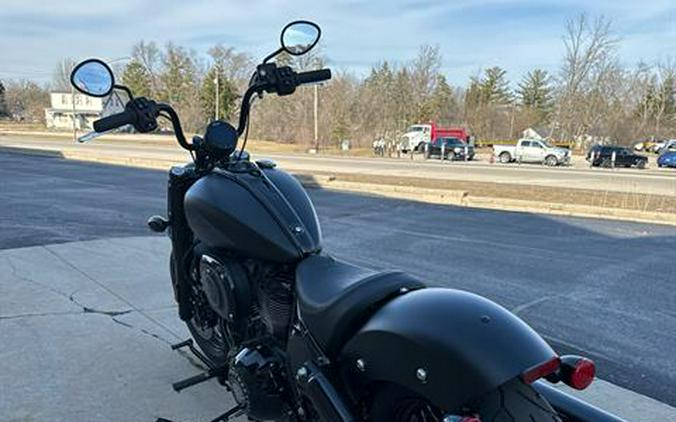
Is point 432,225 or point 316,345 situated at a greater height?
point 316,345

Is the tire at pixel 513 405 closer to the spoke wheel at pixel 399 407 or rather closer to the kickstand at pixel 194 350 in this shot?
the spoke wheel at pixel 399 407

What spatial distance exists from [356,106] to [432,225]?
47772 millimetres

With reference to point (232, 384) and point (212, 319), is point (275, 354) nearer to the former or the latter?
point (232, 384)

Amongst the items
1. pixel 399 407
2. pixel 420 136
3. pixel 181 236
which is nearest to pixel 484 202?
pixel 181 236

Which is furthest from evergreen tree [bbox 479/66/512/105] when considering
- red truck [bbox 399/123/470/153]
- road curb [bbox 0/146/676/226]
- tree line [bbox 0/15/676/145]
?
road curb [bbox 0/146/676/226]

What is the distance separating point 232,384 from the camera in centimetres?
258

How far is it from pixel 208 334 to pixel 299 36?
178 centimetres

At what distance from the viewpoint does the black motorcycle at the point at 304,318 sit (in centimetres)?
171

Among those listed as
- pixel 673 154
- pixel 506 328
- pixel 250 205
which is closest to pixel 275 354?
pixel 250 205

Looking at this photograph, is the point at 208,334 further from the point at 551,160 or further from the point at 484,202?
the point at 551,160

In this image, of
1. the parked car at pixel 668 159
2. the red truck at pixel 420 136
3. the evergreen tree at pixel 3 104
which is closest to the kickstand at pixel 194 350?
the parked car at pixel 668 159

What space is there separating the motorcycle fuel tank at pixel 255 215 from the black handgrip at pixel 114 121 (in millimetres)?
584

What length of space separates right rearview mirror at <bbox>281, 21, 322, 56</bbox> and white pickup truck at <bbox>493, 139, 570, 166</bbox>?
1429 inches

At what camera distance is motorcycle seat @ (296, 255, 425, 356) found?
2.01 meters
